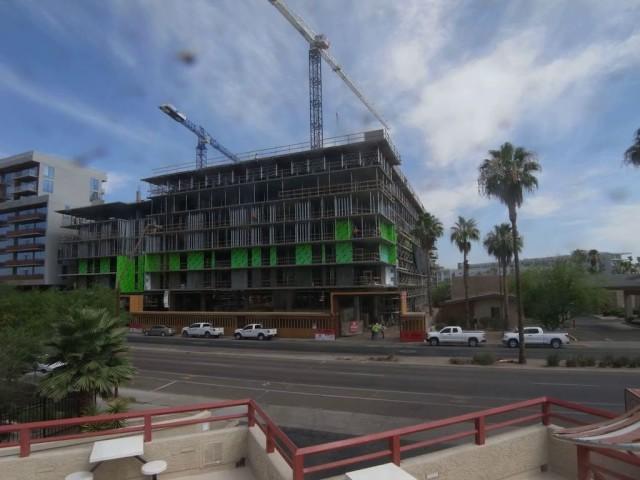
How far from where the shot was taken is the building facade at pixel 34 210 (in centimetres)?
8119

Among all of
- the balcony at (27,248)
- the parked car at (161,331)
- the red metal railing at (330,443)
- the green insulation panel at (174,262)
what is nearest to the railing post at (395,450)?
the red metal railing at (330,443)

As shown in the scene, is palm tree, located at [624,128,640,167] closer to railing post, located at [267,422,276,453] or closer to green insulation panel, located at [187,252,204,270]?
railing post, located at [267,422,276,453]

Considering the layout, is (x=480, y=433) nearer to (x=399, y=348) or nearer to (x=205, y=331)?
(x=399, y=348)

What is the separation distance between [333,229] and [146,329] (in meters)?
29.0

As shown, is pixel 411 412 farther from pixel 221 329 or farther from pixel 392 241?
pixel 392 241

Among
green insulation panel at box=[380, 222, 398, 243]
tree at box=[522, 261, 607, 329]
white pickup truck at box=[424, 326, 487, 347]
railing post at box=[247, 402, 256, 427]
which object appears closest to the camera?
railing post at box=[247, 402, 256, 427]

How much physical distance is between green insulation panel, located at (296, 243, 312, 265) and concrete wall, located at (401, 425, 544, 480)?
4919 centimetres

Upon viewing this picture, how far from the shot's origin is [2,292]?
25.1 metres

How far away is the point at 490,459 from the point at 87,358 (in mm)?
12275

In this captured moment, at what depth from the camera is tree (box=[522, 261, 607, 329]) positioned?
132ft

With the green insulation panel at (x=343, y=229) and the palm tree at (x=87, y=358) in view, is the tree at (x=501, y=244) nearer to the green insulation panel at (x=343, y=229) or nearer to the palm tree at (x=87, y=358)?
the green insulation panel at (x=343, y=229)

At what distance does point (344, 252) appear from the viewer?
5369 cm

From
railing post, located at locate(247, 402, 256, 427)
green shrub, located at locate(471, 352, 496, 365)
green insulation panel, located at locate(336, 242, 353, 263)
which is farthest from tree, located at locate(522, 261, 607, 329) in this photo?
railing post, located at locate(247, 402, 256, 427)

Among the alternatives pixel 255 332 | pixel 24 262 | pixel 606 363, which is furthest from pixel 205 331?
pixel 24 262
